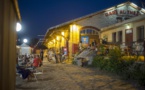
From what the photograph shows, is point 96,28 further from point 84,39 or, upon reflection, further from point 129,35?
point 129,35


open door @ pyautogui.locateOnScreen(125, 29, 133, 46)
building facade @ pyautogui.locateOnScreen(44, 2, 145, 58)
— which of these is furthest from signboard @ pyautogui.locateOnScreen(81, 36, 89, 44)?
open door @ pyautogui.locateOnScreen(125, 29, 133, 46)

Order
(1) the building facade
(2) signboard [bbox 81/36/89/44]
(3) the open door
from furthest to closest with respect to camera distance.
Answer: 1. (2) signboard [bbox 81/36/89/44]
2. (1) the building facade
3. (3) the open door

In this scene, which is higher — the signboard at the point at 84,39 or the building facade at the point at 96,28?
the building facade at the point at 96,28

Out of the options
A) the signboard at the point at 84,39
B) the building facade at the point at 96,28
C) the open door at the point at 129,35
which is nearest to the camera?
the open door at the point at 129,35

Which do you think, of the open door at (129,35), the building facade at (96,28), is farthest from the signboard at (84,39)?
the open door at (129,35)

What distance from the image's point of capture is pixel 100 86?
9.80 meters

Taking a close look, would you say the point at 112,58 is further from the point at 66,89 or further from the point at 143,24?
the point at 143,24

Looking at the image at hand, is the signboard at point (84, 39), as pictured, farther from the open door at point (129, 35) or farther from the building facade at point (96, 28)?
the open door at point (129, 35)

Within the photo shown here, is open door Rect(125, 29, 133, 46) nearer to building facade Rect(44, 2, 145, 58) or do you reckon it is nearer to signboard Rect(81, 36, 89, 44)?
building facade Rect(44, 2, 145, 58)

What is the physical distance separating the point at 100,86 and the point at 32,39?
277 ft

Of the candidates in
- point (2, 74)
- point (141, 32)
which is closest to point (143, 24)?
point (141, 32)

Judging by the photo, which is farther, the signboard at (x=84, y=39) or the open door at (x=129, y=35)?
the signboard at (x=84, y=39)

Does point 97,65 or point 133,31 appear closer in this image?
point 97,65

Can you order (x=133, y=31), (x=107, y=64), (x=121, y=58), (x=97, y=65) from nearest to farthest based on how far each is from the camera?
(x=121, y=58)
(x=107, y=64)
(x=97, y=65)
(x=133, y=31)
